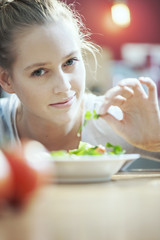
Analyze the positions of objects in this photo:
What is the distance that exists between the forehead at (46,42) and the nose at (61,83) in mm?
73

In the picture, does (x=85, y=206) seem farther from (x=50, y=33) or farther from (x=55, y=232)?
(x=50, y=33)

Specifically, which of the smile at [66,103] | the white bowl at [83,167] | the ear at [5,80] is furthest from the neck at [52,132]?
the white bowl at [83,167]

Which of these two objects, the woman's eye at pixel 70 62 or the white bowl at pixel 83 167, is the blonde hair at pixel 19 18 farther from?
the white bowl at pixel 83 167

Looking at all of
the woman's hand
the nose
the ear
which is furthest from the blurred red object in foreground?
the ear

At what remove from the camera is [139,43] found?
629 cm

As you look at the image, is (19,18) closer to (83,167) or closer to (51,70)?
(51,70)

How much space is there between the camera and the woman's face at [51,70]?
1.52 m

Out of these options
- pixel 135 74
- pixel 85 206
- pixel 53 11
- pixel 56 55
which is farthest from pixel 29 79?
pixel 135 74

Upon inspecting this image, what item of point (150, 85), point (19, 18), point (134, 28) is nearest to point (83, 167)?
point (150, 85)

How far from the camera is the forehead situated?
60.3 inches

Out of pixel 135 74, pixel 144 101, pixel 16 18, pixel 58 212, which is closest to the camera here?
pixel 58 212

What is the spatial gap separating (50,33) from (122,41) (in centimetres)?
486

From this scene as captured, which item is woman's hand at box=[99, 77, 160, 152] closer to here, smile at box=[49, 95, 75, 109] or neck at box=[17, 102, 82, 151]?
smile at box=[49, 95, 75, 109]

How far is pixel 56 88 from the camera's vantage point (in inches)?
60.3
